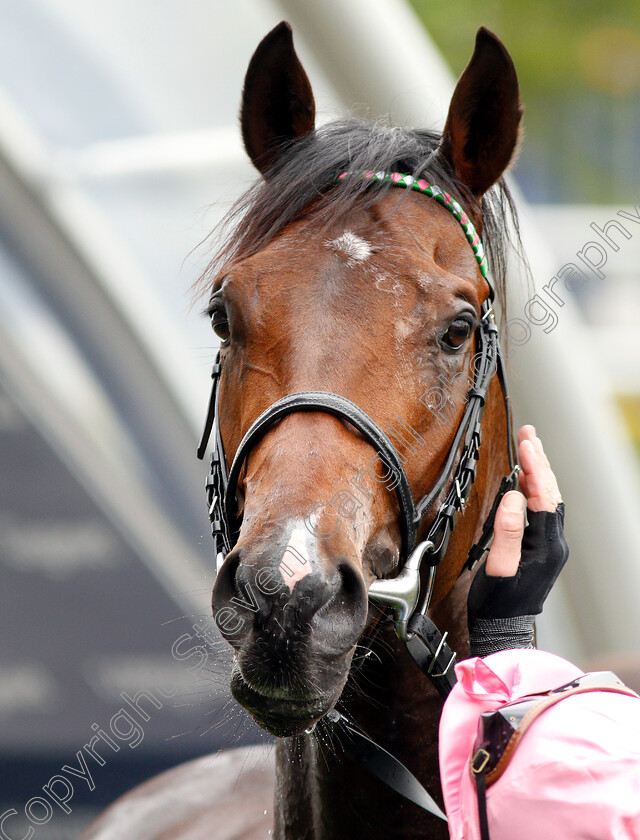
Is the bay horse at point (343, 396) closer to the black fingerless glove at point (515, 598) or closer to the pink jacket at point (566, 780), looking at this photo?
the black fingerless glove at point (515, 598)

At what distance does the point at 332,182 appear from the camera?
6.31 ft

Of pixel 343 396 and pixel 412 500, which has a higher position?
pixel 343 396

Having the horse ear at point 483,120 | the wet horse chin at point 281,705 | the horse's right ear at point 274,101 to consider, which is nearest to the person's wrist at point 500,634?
the wet horse chin at point 281,705

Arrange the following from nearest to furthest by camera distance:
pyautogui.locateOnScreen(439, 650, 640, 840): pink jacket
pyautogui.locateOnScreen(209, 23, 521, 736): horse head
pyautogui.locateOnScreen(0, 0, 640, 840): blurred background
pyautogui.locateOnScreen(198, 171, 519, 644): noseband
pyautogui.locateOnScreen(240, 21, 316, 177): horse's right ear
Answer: pyautogui.locateOnScreen(439, 650, 640, 840): pink jacket
pyautogui.locateOnScreen(209, 23, 521, 736): horse head
pyautogui.locateOnScreen(198, 171, 519, 644): noseband
pyautogui.locateOnScreen(240, 21, 316, 177): horse's right ear
pyautogui.locateOnScreen(0, 0, 640, 840): blurred background

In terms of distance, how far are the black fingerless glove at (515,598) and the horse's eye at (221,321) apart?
75cm

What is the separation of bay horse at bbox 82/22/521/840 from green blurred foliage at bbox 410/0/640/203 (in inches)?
366

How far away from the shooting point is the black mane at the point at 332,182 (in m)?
1.89

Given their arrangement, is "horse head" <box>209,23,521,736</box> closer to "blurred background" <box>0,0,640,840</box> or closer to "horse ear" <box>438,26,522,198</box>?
"horse ear" <box>438,26,522,198</box>

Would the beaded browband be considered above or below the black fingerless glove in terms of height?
above

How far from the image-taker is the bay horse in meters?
1.36

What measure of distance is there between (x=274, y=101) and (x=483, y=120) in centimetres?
51

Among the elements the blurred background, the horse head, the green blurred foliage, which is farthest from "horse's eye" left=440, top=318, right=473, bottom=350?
the green blurred foliage

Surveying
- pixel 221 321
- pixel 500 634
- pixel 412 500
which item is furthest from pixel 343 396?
pixel 500 634

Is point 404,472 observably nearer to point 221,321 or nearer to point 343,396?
point 343,396
